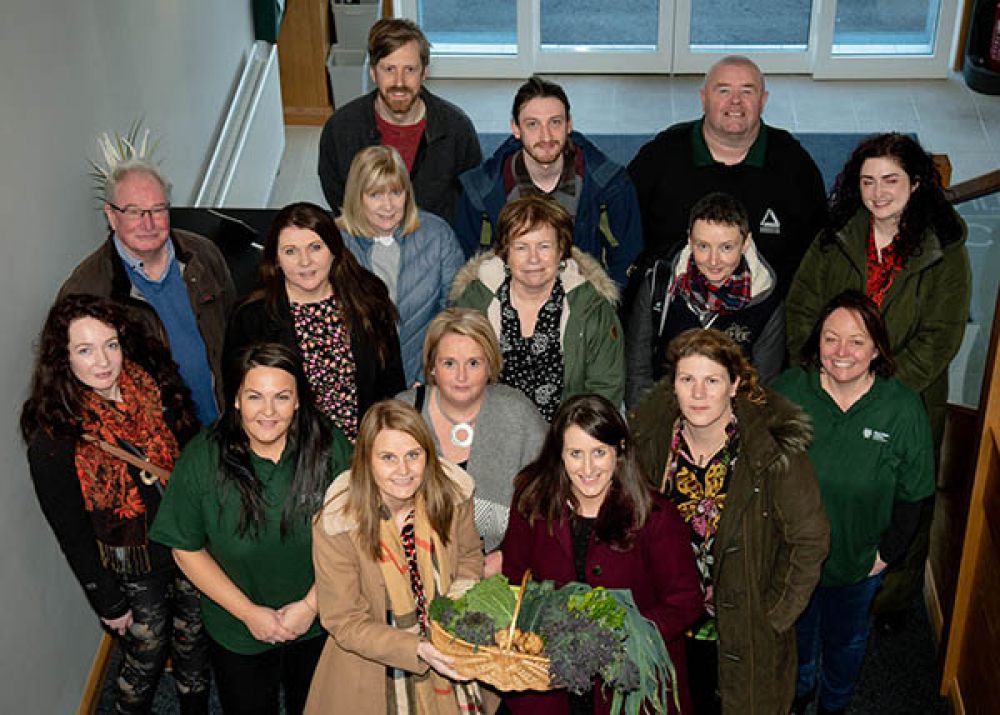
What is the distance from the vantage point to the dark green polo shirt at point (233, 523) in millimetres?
3592

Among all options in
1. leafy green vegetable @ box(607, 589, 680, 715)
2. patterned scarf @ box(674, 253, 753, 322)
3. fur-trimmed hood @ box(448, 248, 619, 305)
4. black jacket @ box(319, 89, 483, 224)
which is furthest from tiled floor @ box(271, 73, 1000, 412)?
leafy green vegetable @ box(607, 589, 680, 715)

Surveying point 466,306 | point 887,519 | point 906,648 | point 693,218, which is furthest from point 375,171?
point 906,648

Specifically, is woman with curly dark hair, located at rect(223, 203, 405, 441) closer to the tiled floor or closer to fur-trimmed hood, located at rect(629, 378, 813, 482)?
fur-trimmed hood, located at rect(629, 378, 813, 482)

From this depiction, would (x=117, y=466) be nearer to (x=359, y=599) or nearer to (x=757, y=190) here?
(x=359, y=599)

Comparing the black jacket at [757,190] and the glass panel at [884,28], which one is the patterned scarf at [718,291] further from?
the glass panel at [884,28]

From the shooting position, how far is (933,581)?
492 cm

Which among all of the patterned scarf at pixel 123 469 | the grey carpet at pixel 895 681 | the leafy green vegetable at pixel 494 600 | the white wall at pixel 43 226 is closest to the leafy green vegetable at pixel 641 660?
the leafy green vegetable at pixel 494 600

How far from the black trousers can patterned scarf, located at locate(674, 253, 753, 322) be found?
1.60 m

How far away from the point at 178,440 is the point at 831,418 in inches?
80.4

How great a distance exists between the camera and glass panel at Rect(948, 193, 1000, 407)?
451 cm

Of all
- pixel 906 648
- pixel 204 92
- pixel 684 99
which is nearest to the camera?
pixel 906 648

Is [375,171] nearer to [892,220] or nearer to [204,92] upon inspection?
[892,220]

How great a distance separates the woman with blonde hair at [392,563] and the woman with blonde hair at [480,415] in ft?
0.91

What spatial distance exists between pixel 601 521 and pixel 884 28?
297 inches
